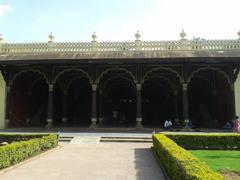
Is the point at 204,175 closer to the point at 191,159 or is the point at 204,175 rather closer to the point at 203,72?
the point at 191,159

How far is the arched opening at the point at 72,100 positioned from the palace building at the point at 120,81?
0.05 feet

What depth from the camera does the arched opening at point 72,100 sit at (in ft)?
80.6

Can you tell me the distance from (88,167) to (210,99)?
17335mm

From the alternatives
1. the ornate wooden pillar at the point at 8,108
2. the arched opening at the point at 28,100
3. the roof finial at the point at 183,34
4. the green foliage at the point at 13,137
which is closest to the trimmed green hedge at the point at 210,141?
the green foliage at the point at 13,137

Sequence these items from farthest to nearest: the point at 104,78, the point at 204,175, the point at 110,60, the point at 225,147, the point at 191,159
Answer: the point at 104,78 → the point at 110,60 → the point at 225,147 → the point at 191,159 → the point at 204,175

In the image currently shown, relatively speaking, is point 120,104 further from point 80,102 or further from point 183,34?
point 183,34

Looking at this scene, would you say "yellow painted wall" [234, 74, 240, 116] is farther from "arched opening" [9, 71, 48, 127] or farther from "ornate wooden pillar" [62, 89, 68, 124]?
"arched opening" [9, 71, 48, 127]

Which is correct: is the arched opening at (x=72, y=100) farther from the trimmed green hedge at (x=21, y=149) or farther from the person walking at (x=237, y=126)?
the trimmed green hedge at (x=21, y=149)

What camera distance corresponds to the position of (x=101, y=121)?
23.7m

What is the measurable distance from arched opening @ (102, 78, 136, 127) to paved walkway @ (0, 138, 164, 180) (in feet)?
48.8

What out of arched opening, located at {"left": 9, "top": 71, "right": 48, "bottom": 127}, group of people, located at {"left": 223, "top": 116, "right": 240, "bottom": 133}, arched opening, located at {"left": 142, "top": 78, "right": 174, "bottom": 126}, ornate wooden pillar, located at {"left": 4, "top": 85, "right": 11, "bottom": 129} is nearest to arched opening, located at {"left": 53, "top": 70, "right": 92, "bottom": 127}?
arched opening, located at {"left": 9, "top": 71, "right": 48, "bottom": 127}

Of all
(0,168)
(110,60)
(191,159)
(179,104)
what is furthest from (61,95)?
(191,159)

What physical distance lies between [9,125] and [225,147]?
14554 mm

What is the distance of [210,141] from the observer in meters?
13.4
